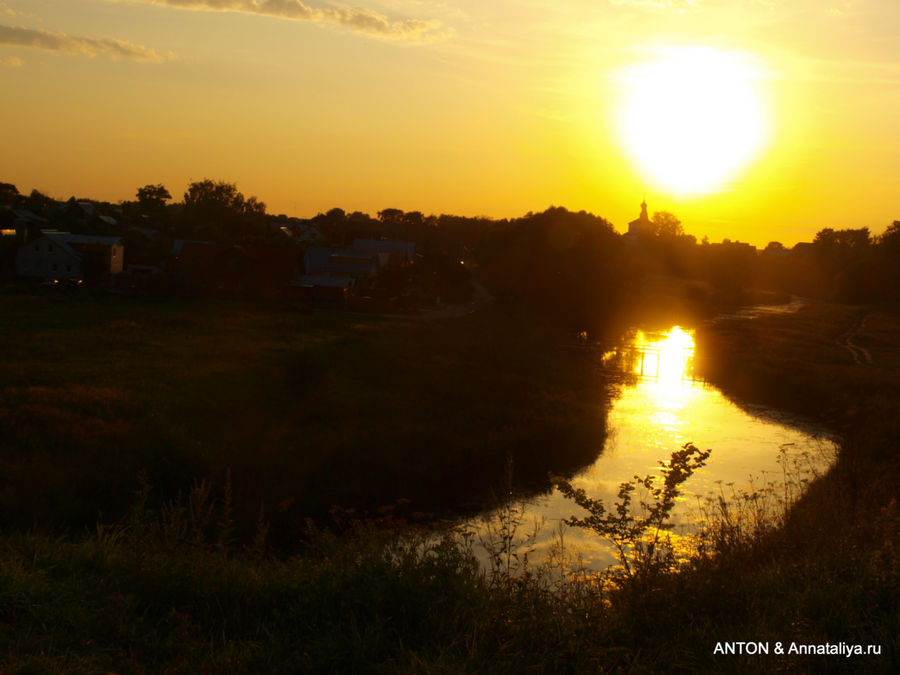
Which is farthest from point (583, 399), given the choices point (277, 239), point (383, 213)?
point (383, 213)

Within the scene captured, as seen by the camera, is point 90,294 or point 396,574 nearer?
point 396,574

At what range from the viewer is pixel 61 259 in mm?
58969

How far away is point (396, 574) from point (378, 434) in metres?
14.2

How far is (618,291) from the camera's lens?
66.9 m

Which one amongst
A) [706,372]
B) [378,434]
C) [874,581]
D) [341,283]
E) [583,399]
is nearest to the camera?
[874,581]

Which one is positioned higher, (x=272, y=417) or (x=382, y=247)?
(x=382, y=247)

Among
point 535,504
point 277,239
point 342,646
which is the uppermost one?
point 277,239

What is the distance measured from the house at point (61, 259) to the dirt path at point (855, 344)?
5267cm

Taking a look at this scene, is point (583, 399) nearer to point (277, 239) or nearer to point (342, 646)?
point (342, 646)

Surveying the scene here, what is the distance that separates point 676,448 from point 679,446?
0.25 meters

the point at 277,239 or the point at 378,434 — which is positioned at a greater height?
the point at 277,239

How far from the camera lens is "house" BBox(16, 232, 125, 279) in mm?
58969

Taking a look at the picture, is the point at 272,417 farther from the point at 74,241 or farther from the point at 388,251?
the point at 388,251

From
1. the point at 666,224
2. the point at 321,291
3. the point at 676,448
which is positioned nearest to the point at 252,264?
the point at 321,291
